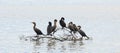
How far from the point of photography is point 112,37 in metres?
33.8

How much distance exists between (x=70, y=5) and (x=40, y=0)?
6572 millimetres

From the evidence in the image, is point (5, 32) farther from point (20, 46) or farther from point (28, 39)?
point (20, 46)

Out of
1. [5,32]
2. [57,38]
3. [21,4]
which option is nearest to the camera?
[57,38]

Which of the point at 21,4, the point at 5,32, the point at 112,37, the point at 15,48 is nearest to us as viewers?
the point at 15,48

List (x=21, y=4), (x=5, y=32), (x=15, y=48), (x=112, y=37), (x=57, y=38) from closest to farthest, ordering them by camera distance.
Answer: (x=15, y=48) → (x=57, y=38) → (x=112, y=37) → (x=5, y=32) → (x=21, y=4)

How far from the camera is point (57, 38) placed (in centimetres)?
2955

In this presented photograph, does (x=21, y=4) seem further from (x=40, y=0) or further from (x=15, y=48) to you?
(x=15, y=48)

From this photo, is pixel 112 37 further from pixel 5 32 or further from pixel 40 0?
pixel 40 0

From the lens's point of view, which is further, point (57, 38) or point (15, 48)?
point (57, 38)

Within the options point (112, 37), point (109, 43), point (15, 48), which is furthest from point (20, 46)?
point (112, 37)

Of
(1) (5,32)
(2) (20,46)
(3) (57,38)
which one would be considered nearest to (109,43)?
(3) (57,38)

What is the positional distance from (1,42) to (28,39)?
131cm

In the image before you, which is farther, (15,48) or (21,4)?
(21,4)

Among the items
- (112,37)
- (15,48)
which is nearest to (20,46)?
(15,48)
